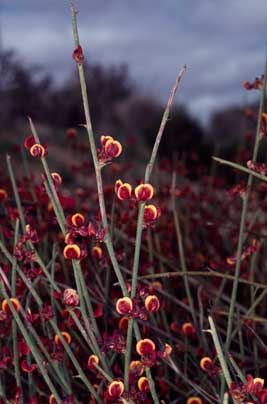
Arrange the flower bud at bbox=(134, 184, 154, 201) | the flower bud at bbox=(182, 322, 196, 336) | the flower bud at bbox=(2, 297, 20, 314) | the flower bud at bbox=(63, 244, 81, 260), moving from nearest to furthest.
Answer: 1. the flower bud at bbox=(134, 184, 154, 201)
2. the flower bud at bbox=(63, 244, 81, 260)
3. the flower bud at bbox=(2, 297, 20, 314)
4. the flower bud at bbox=(182, 322, 196, 336)

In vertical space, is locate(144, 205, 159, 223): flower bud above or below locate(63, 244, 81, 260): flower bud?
above

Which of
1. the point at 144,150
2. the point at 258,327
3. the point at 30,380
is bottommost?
the point at 144,150

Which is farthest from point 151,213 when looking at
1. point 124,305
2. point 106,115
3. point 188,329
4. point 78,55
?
point 106,115

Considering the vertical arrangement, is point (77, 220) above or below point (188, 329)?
above

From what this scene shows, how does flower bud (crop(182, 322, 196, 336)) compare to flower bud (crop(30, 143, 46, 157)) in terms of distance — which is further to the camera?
flower bud (crop(182, 322, 196, 336))

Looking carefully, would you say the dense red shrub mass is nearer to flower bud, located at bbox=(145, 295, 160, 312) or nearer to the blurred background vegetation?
flower bud, located at bbox=(145, 295, 160, 312)

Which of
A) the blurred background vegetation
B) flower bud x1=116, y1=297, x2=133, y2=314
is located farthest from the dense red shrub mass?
the blurred background vegetation

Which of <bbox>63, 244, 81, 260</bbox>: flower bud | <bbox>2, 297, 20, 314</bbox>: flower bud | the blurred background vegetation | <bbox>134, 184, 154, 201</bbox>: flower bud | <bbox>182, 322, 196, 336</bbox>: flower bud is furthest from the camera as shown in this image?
the blurred background vegetation

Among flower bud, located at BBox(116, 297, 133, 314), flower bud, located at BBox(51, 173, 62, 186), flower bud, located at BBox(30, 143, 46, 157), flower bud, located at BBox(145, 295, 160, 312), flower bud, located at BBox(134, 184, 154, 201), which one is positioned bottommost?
flower bud, located at BBox(145, 295, 160, 312)

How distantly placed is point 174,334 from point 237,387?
3.28 ft

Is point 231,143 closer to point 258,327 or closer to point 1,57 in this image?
point 1,57

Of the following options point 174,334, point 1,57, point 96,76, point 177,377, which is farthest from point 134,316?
point 96,76

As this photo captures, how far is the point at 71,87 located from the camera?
1017 inches

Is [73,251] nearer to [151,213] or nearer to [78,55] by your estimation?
[151,213]
